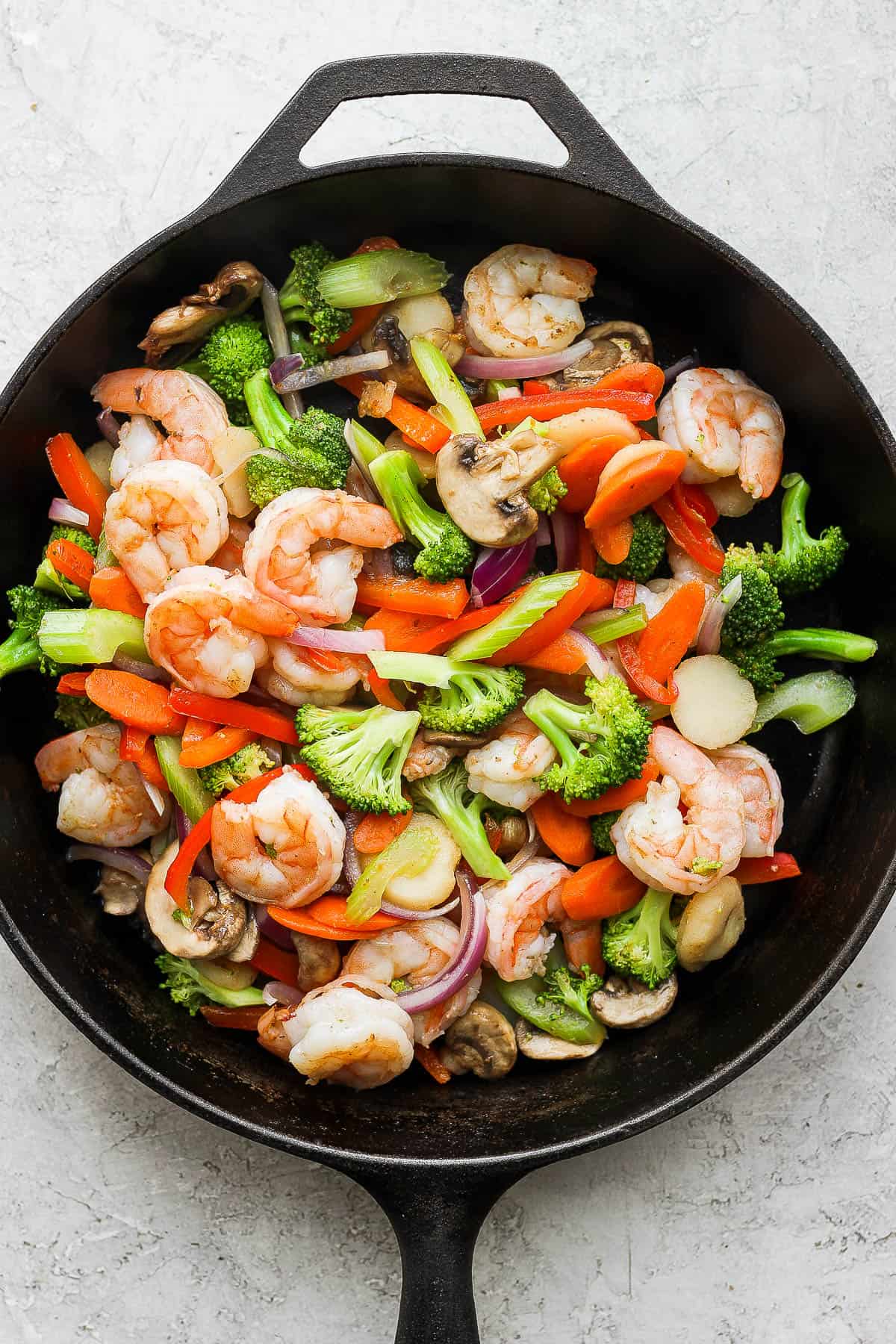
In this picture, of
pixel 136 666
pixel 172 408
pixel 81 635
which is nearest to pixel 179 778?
pixel 136 666

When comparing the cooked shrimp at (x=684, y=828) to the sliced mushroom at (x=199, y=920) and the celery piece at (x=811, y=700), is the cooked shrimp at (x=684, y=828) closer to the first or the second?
the celery piece at (x=811, y=700)

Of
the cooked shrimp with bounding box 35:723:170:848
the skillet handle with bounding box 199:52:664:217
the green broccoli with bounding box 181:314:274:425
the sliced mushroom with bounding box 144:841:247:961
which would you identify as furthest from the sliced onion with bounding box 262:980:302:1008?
the skillet handle with bounding box 199:52:664:217

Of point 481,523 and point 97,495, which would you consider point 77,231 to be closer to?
point 97,495

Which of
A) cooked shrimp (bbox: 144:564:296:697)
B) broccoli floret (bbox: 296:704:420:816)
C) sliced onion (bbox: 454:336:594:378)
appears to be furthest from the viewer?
sliced onion (bbox: 454:336:594:378)

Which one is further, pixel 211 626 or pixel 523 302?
pixel 523 302


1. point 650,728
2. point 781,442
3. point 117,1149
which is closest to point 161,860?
point 117,1149

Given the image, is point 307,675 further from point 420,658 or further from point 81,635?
point 81,635

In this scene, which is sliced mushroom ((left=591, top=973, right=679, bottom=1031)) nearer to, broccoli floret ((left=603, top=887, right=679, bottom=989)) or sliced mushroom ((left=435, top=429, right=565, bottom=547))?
broccoli floret ((left=603, top=887, right=679, bottom=989))

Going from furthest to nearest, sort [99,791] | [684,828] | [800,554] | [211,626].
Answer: [800,554], [99,791], [684,828], [211,626]
